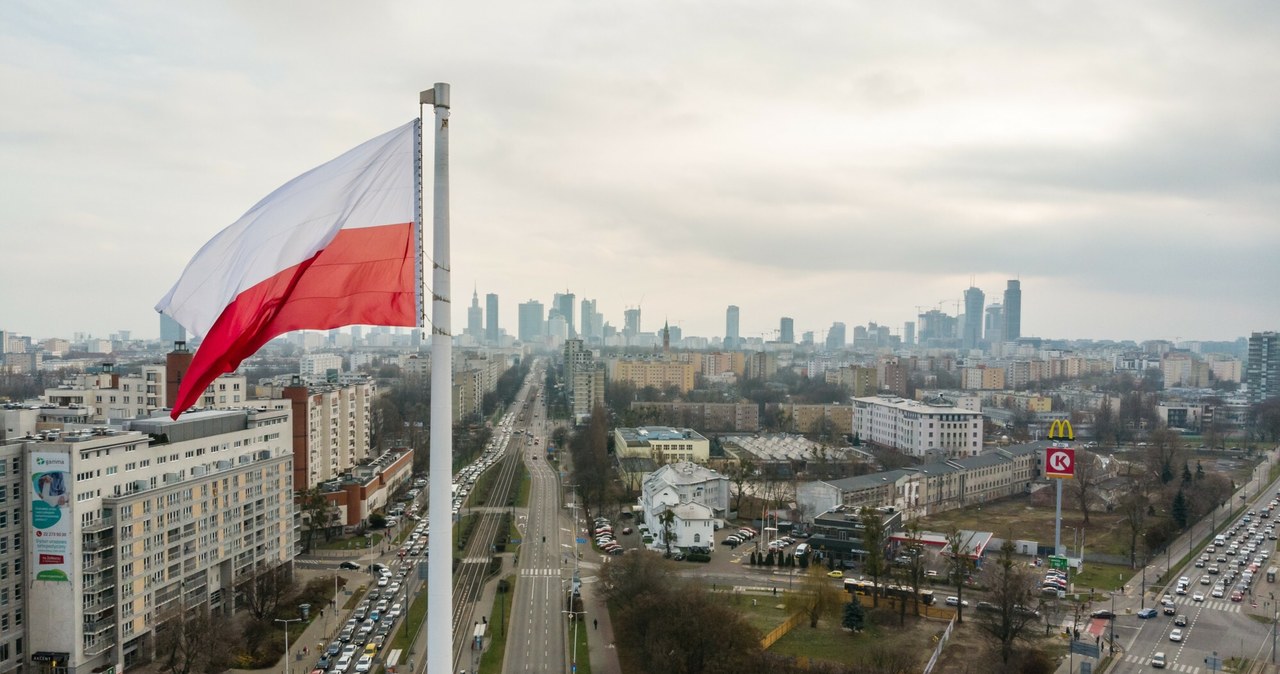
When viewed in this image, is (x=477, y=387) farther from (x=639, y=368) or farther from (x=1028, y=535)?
(x=1028, y=535)

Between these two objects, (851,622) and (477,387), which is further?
(477,387)

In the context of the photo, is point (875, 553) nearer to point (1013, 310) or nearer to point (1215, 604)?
point (1215, 604)

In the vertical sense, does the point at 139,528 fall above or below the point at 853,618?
above

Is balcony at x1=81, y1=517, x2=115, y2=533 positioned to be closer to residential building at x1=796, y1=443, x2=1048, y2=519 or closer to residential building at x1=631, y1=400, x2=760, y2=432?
residential building at x1=796, y1=443, x2=1048, y2=519

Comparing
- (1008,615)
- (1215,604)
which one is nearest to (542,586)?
(1008,615)

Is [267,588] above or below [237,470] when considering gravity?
below

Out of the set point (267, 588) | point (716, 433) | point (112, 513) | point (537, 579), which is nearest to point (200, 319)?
point (112, 513)

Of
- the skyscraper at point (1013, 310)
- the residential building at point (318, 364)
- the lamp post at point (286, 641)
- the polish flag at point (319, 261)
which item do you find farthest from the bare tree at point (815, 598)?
the skyscraper at point (1013, 310)
